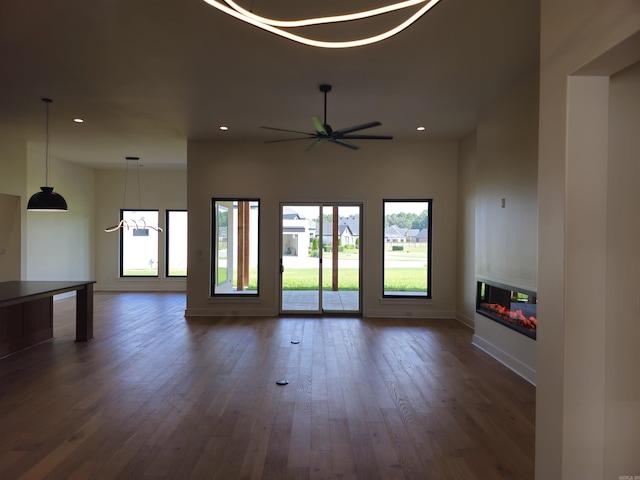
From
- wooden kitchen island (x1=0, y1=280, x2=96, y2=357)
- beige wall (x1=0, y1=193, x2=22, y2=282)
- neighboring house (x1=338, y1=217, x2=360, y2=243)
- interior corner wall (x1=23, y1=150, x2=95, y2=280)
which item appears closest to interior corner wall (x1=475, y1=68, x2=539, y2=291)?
neighboring house (x1=338, y1=217, x2=360, y2=243)

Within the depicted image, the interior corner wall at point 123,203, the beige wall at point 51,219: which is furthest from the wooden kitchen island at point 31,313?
the interior corner wall at point 123,203

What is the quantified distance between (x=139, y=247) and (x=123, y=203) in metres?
1.30

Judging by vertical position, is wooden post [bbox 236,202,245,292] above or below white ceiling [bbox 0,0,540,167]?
below

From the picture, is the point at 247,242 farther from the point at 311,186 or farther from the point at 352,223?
the point at 352,223

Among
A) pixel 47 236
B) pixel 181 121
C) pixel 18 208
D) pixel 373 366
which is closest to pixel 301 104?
pixel 181 121

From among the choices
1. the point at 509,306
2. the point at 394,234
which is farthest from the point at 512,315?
the point at 394,234

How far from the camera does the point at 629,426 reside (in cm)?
182

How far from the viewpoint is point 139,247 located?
10445 mm

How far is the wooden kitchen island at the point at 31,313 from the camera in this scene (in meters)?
4.43

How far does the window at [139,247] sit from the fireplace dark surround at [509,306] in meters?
8.62

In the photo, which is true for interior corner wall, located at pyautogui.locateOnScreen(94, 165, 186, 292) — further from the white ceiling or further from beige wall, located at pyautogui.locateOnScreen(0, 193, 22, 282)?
the white ceiling

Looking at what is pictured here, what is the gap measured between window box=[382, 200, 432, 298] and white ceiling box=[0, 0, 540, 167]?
149 centimetres

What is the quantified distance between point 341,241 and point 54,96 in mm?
4928

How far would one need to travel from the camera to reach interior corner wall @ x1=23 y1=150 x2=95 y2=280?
829 cm
